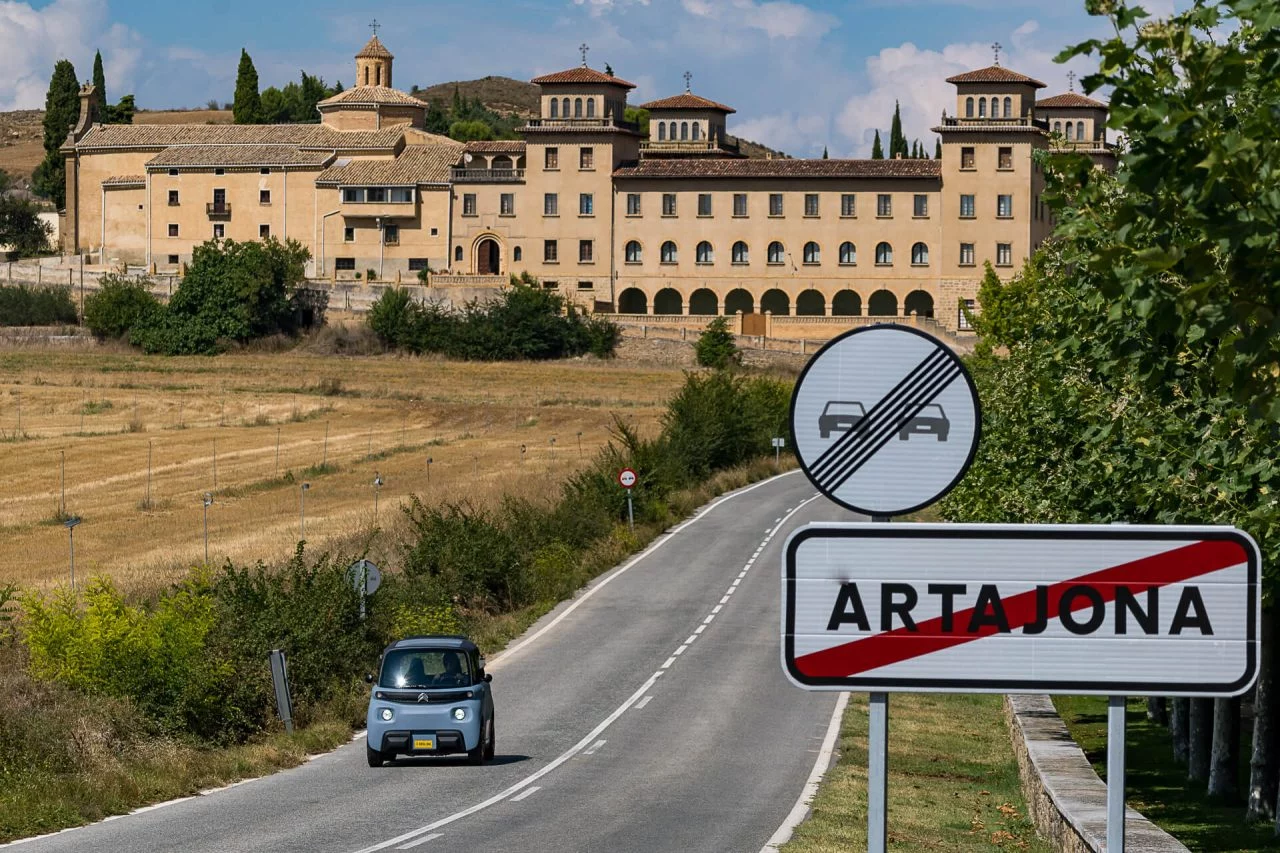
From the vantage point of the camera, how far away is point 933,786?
77.8ft

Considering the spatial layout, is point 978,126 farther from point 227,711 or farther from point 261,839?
point 261,839

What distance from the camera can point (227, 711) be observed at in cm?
2786

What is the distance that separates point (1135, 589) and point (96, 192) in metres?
146

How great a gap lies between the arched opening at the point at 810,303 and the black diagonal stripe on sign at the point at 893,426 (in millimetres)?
119681

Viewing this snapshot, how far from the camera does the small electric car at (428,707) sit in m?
25.3

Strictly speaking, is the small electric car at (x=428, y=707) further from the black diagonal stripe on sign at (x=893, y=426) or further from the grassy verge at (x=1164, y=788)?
the black diagonal stripe on sign at (x=893, y=426)

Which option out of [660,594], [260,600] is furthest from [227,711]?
[660,594]

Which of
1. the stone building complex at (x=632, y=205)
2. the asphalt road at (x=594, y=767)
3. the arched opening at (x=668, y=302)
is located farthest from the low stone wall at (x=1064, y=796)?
the arched opening at (x=668, y=302)

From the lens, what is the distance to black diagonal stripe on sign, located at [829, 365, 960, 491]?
19.1 ft

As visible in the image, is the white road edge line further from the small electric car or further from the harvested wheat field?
the harvested wheat field

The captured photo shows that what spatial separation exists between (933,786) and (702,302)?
10436 centimetres

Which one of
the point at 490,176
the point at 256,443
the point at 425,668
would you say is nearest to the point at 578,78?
the point at 490,176

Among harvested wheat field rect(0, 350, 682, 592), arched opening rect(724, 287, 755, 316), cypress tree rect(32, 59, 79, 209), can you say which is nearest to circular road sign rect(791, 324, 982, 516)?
harvested wheat field rect(0, 350, 682, 592)

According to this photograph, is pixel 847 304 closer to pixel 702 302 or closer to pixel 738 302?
pixel 738 302
